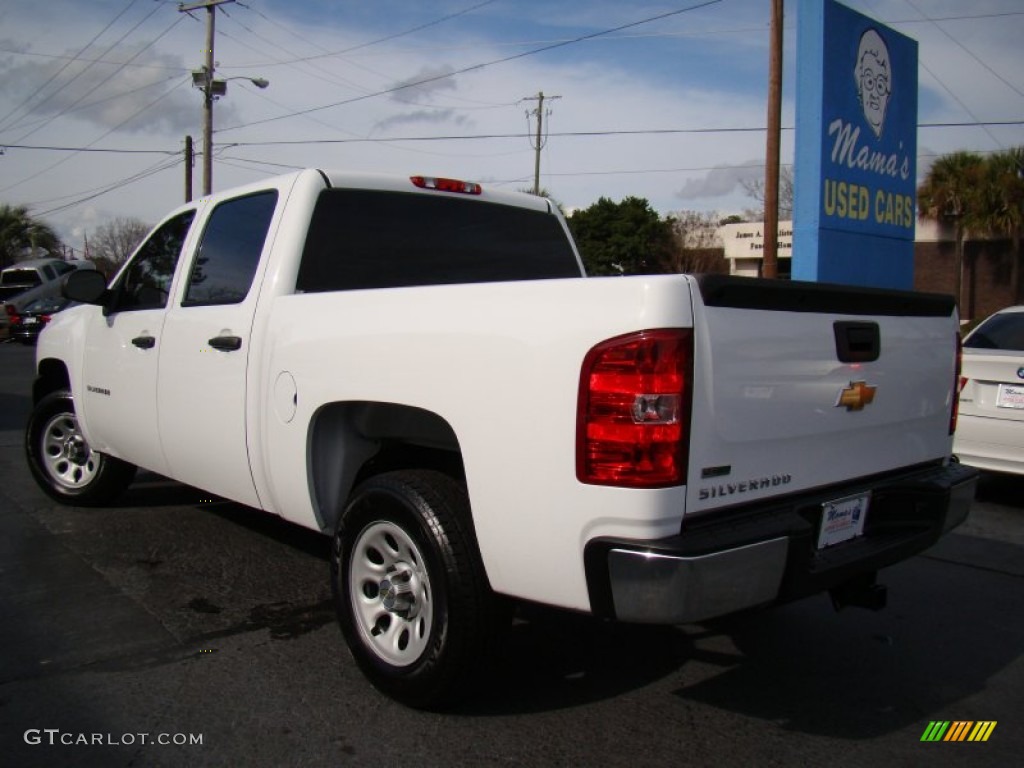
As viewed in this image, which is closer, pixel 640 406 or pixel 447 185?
pixel 640 406

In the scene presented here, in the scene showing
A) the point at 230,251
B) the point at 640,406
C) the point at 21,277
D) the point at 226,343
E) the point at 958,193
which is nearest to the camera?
the point at 640,406

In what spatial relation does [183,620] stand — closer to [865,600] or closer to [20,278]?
[865,600]

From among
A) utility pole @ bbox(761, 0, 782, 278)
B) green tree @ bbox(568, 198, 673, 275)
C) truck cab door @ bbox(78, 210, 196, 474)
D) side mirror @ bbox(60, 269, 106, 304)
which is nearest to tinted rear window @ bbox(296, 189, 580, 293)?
truck cab door @ bbox(78, 210, 196, 474)

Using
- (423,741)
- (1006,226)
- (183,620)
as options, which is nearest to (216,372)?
(183,620)

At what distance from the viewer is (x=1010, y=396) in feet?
21.1

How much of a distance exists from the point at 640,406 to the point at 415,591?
119cm

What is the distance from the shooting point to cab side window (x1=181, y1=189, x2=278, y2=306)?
4.15 metres

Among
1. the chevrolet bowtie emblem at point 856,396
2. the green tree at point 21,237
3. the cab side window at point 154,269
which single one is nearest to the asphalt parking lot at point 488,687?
the chevrolet bowtie emblem at point 856,396

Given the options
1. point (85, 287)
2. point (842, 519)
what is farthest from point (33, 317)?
point (842, 519)

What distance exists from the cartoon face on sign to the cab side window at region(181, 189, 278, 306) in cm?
885

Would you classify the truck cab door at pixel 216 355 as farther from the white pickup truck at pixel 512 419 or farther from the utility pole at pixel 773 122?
the utility pole at pixel 773 122

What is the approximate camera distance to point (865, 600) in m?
3.40

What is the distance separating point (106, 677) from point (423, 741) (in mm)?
1342

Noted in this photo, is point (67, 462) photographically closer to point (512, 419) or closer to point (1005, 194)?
point (512, 419)
